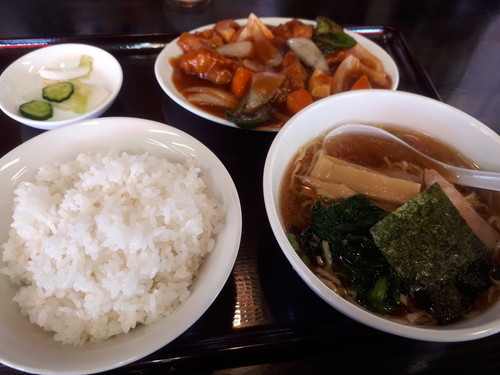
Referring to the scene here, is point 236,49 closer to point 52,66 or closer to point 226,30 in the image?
point 226,30

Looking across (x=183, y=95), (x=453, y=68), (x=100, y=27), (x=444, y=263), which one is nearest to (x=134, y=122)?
(x=183, y=95)

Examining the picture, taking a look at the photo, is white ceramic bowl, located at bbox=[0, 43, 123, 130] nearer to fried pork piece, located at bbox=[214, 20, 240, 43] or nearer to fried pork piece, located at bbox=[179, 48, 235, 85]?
fried pork piece, located at bbox=[179, 48, 235, 85]

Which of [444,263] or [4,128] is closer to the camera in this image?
[444,263]

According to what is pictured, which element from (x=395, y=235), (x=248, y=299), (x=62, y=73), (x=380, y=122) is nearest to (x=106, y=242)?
(x=248, y=299)

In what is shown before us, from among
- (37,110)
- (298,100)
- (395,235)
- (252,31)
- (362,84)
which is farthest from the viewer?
(252,31)

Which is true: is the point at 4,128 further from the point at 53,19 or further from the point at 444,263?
the point at 444,263

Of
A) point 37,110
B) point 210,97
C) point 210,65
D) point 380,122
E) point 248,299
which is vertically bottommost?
point 248,299

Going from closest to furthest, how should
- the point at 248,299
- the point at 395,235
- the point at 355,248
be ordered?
the point at 395,235 < the point at 355,248 < the point at 248,299

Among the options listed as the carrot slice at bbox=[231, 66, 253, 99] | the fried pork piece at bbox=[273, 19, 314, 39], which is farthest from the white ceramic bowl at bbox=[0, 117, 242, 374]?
the fried pork piece at bbox=[273, 19, 314, 39]
